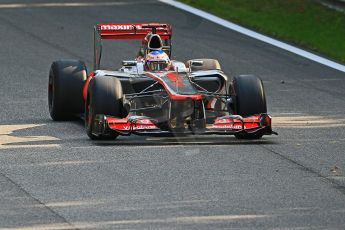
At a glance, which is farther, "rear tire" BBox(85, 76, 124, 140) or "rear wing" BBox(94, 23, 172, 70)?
"rear wing" BBox(94, 23, 172, 70)

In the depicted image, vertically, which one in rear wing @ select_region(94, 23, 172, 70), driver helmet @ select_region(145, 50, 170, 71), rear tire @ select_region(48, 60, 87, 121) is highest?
rear wing @ select_region(94, 23, 172, 70)

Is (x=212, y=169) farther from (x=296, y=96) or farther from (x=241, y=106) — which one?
(x=296, y=96)

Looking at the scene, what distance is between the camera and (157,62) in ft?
50.0

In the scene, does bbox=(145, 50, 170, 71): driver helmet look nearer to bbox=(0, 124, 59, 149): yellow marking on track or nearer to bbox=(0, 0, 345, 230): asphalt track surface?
bbox=(0, 0, 345, 230): asphalt track surface

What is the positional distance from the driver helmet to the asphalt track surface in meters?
1.07

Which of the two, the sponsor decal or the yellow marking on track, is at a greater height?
the sponsor decal

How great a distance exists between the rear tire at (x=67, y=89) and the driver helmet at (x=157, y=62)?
2.77 ft

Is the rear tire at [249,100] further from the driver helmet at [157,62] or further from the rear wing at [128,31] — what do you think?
the rear wing at [128,31]

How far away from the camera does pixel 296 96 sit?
59.8 ft

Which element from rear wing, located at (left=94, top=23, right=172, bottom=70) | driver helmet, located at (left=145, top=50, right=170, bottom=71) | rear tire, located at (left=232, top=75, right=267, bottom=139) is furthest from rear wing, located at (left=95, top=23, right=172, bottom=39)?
rear tire, located at (left=232, top=75, right=267, bottom=139)

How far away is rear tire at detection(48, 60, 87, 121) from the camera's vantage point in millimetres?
15609

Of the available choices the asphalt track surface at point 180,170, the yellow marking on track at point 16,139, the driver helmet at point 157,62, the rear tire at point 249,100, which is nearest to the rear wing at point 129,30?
the driver helmet at point 157,62

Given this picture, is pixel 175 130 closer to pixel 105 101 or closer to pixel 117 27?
pixel 105 101

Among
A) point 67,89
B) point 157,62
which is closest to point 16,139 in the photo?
point 67,89
